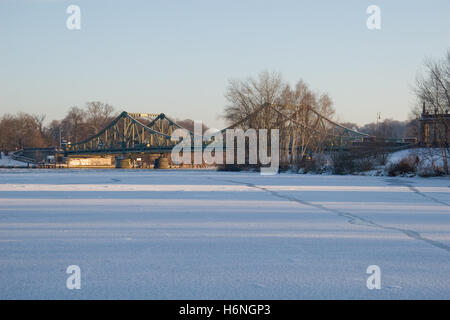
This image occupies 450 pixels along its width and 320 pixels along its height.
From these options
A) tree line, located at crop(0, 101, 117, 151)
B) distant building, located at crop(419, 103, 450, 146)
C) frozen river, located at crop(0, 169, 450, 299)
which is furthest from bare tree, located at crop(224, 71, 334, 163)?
tree line, located at crop(0, 101, 117, 151)

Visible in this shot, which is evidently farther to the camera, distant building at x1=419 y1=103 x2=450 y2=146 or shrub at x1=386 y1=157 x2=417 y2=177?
distant building at x1=419 y1=103 x2=450 y2=146

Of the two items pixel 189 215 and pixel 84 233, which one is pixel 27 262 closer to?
pixel 84 233

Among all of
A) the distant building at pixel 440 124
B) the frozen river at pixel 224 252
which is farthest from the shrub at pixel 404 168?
the frozen river at pixel 224 252

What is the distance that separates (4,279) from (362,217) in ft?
16.9

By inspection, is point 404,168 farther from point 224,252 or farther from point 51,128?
point 51,128

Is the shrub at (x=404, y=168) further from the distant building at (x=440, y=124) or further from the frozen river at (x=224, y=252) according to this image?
the frozen river at (x=224, y=252)

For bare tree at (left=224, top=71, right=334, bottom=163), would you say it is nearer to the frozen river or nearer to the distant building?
the distant building

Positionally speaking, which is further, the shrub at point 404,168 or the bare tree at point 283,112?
the bare tree at point 283,112

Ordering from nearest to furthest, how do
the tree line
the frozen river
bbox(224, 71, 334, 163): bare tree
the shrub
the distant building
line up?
the frozen river, the shrub, the distant building, bbox(224, 71, 334, 163): bare tree, the tree line

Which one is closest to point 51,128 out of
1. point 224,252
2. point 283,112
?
point 283,112

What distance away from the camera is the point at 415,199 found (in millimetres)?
10141

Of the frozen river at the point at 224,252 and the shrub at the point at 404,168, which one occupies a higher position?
the shrub at the point at 404,168

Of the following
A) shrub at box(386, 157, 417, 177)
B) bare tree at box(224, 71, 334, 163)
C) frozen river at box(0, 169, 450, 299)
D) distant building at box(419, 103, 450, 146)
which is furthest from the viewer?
bare tree at box(224, 71, 334, 163)
